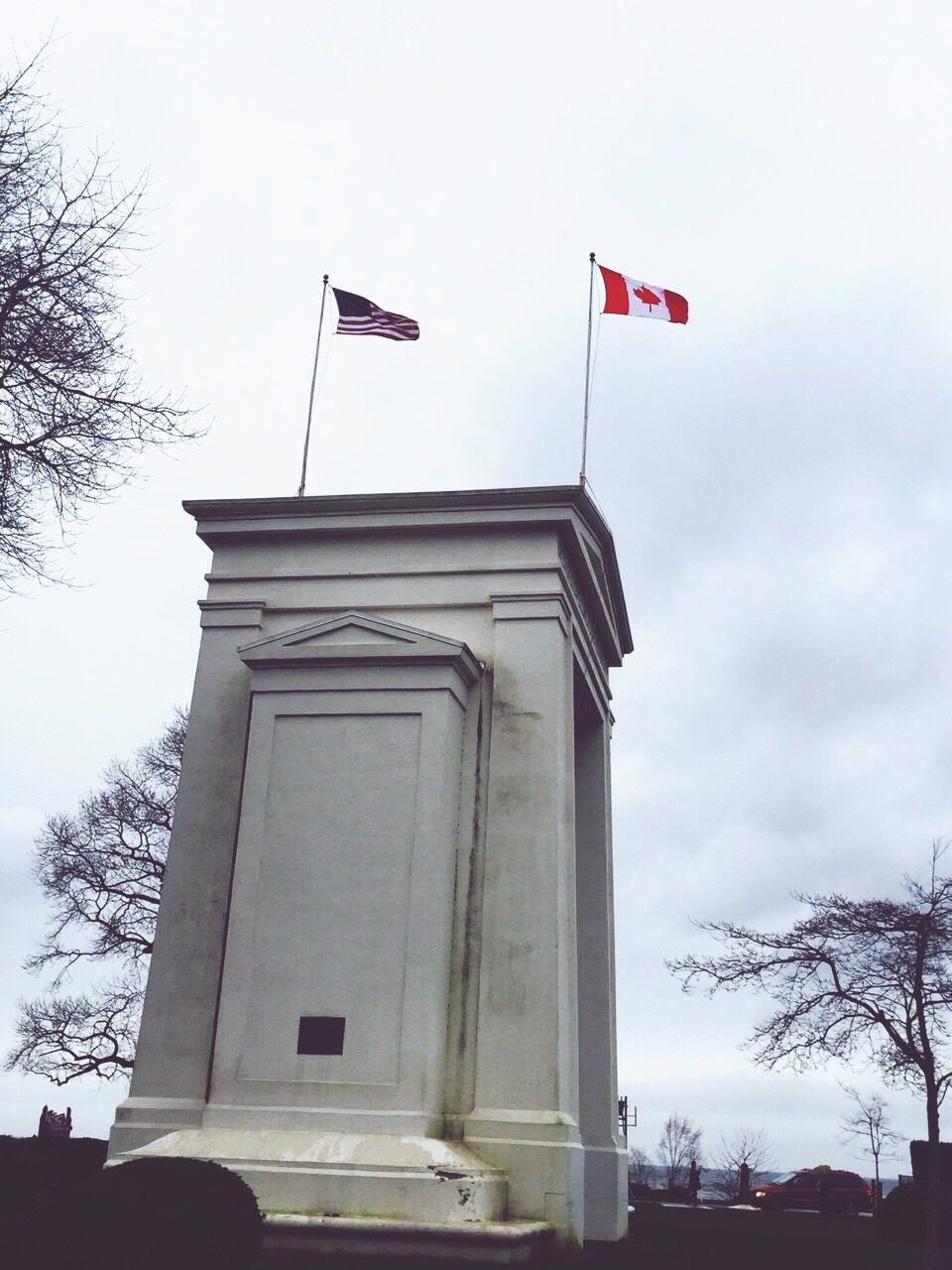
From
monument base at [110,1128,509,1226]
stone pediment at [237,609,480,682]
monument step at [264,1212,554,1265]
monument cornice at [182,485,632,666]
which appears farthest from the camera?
monument cornice at [182,485,632,666]

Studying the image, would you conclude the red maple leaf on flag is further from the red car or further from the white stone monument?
the red car

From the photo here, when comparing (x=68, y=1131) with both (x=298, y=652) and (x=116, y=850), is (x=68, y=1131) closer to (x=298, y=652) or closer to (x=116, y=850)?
(x=116, y=850)

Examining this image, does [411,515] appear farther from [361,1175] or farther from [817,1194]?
[817,1194]

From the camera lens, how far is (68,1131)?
31.6 meters

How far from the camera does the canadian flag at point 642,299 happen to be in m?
22.6

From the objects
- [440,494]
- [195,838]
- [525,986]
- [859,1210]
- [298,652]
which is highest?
[440,494]

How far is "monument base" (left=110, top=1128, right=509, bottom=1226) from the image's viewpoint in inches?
543

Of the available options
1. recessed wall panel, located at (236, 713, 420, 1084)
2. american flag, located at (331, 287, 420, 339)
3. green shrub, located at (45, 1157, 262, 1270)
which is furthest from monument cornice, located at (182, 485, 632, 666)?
green shrub, located at (45, 1157, 262, 1270)

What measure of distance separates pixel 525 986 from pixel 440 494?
7.63 m

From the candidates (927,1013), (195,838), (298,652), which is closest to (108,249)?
(298,652)

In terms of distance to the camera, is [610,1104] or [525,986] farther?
[610,1104]

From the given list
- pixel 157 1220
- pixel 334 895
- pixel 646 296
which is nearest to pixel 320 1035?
pixel 334 895

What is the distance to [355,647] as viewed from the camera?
1745 centimetres

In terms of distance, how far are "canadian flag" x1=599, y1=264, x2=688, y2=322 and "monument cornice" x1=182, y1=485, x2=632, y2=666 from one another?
15.2 ft
